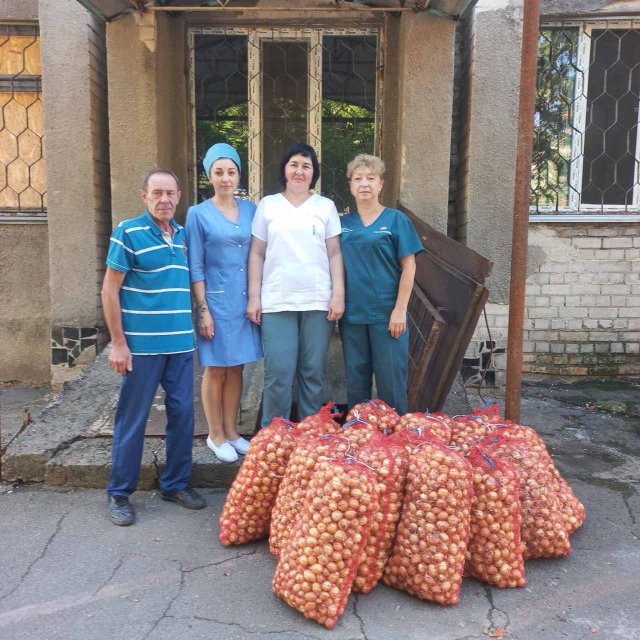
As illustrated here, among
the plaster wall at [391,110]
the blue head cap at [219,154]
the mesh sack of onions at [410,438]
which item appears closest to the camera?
the mesh sack of onions at [410,438]

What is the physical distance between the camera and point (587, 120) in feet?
19.0

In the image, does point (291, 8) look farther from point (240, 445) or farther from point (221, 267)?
point (240, 445)

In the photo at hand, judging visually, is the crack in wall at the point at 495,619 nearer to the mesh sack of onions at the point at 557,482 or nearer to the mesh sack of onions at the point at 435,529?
the mesh sack of onions at the point at 435,529

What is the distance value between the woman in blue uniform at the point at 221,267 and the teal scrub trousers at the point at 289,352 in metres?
0.16

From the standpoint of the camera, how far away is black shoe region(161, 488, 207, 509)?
10.8 feet

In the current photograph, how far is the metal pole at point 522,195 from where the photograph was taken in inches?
123

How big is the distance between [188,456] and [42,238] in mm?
3336

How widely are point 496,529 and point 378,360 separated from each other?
1.13 meters

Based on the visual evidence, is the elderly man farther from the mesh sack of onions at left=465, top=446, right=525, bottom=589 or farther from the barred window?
the barred window

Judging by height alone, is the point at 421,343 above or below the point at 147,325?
below

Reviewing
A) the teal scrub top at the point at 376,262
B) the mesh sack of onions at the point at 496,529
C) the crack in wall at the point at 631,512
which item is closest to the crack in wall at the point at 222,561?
the mesh sack of onions at the point at 496,529

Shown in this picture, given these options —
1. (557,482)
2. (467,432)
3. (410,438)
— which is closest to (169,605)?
(410,438)

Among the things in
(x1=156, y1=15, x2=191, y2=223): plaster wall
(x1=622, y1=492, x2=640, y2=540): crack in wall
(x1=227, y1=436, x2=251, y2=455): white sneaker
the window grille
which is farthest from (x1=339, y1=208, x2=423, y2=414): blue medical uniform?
the window grille

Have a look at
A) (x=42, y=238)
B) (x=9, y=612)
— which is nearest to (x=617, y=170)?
(x=42, y=238)
